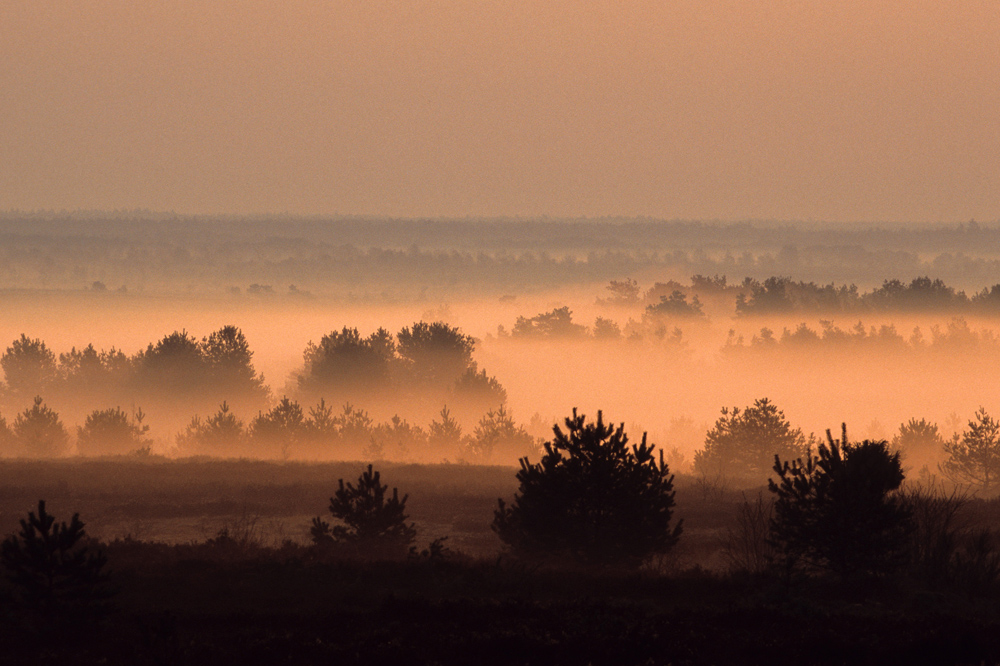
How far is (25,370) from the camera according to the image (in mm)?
84562

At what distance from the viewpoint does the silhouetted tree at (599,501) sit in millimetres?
21781

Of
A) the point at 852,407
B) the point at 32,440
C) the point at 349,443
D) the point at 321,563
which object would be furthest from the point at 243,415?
the point at 852,407

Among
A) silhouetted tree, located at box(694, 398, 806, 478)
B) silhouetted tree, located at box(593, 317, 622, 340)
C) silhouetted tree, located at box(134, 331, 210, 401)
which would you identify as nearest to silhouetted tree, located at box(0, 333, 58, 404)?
silhouetted tree, located at box(134, 331, 210, 401)

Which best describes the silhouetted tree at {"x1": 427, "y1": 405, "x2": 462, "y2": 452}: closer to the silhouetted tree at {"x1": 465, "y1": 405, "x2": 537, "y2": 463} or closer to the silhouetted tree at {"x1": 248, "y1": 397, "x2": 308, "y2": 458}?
the silhouetted tree at {"x1": 465, "y1": 405, "x2": 537, "y2": 463}

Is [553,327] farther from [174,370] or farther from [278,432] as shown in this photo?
[278,432]

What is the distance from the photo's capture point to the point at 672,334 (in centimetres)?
16300

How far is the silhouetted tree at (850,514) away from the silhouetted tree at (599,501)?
3058 millimetres

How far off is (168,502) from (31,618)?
81.9 feet

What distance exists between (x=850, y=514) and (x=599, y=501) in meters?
5.59

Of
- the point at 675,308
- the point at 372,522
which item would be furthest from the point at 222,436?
the point at 675,308

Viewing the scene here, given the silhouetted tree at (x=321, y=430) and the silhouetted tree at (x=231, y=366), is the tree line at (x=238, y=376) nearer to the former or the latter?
the silhouetted tree at (x=231, y=366)

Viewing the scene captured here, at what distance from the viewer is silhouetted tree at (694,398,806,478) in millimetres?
54219

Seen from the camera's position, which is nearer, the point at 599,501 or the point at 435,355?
the point at 599,501

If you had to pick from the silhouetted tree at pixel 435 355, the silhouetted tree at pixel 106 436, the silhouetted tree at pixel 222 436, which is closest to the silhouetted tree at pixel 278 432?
the silhouetted tree at pixel 222 436
